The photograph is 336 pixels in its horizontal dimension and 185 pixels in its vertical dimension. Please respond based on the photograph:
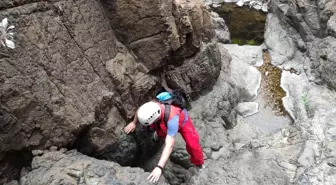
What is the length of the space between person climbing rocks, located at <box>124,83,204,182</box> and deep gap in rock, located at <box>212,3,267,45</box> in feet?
22.3

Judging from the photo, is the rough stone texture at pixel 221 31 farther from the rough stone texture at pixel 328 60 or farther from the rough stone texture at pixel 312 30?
the rough stone texture at pixel 328 60

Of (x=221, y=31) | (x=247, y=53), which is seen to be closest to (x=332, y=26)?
(x=247, y=53)

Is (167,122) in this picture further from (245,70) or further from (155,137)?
(245,70)

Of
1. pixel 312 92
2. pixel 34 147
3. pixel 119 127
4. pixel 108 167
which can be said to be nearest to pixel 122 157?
pixel 119 127

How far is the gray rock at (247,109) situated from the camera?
9.42 m

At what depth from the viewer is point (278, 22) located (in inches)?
483

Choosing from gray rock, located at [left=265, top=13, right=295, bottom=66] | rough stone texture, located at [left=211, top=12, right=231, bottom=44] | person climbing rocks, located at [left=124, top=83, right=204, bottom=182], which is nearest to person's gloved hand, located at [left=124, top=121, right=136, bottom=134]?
person climbing rocks, located at [left=124, top=83, right=204, bottom=182]

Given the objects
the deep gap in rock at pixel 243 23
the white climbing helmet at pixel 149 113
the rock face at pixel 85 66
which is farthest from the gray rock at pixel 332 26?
the white climbing helmet at pixel 149 113

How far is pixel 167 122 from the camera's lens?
5.97m

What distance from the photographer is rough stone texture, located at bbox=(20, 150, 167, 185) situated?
5.13 meters

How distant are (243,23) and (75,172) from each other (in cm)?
1010

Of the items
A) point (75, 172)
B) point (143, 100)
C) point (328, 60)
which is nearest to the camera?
point (75, 172)

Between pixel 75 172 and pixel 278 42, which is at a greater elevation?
pixel 75 172

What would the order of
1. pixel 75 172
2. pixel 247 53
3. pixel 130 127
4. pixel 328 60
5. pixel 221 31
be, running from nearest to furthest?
pixel 75 172 → pixel 130 127 → pixel 328 60 → pixel 247 53 → pixel 221 31
